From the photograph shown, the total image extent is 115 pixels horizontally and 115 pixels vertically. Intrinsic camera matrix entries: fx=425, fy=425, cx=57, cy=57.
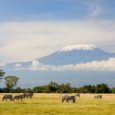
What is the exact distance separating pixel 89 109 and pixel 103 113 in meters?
4.19

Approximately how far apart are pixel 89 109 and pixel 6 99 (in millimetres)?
22894

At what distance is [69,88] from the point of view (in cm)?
11788

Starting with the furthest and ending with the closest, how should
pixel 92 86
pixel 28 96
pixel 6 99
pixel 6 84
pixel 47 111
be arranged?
pixel 6 84 < pixel 92 86 < pixel 28 96 < pixel 6 99 < pixel 47 111

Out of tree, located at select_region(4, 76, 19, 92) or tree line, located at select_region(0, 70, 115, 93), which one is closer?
tree line, located at select_region(0, 70, 115, 93)

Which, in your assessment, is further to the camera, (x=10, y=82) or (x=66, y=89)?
(x=10, y=82)

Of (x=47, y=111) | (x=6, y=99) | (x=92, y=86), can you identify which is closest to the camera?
(x=47, y=111)

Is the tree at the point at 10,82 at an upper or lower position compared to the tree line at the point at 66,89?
upper

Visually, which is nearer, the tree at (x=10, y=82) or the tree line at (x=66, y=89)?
the tree line at (x=66, y=89)

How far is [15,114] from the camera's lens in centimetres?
4278

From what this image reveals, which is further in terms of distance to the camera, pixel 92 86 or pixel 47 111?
pixel 92 86

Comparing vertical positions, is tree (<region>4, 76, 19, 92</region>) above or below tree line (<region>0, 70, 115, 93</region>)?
above

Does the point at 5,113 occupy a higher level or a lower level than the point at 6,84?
lower

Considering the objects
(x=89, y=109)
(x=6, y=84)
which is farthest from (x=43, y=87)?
(x=89, y=109)

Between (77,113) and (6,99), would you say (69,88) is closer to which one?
(6,99)
